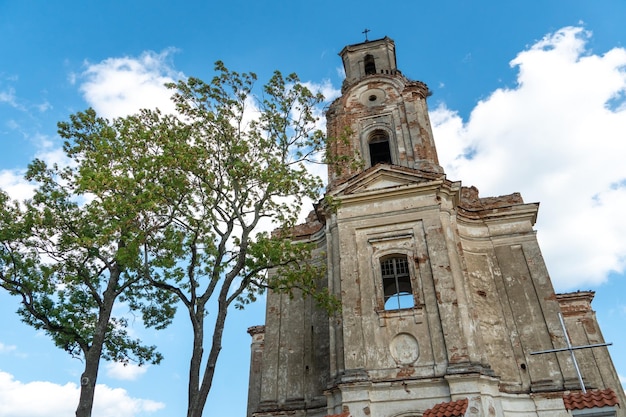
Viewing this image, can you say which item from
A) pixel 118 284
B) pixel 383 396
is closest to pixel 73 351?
pixel 118 284

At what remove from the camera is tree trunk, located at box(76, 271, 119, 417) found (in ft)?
37.2

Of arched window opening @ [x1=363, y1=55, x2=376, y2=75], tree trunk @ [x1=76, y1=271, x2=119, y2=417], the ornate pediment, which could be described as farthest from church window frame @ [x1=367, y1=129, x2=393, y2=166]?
tree trunk @ [x1=76, y1=271, x2=119, y2=417]

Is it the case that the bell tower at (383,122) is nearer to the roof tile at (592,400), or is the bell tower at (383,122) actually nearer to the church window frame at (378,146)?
the church window frame at (378,146)

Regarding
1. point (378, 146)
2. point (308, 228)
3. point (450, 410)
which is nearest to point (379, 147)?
point (378, 146)

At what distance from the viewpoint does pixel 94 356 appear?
1202 cm

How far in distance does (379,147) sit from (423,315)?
28.1 ft

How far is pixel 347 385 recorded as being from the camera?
42.3ft

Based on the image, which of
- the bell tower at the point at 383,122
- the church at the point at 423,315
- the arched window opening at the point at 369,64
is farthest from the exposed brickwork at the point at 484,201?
the arched window opening at the point at 369,64

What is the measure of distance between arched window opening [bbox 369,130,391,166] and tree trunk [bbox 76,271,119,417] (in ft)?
36.1

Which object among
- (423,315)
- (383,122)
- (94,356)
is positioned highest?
(383,122)

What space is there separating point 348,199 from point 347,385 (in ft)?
19.5

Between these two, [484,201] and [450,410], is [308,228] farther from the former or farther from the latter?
[450,410]

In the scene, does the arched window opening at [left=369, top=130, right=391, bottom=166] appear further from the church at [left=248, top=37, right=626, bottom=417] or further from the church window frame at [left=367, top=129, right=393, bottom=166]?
the church at [left=248, top=37, right=626, bottom=417]

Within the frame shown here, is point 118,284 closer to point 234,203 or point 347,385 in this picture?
point 234,203
